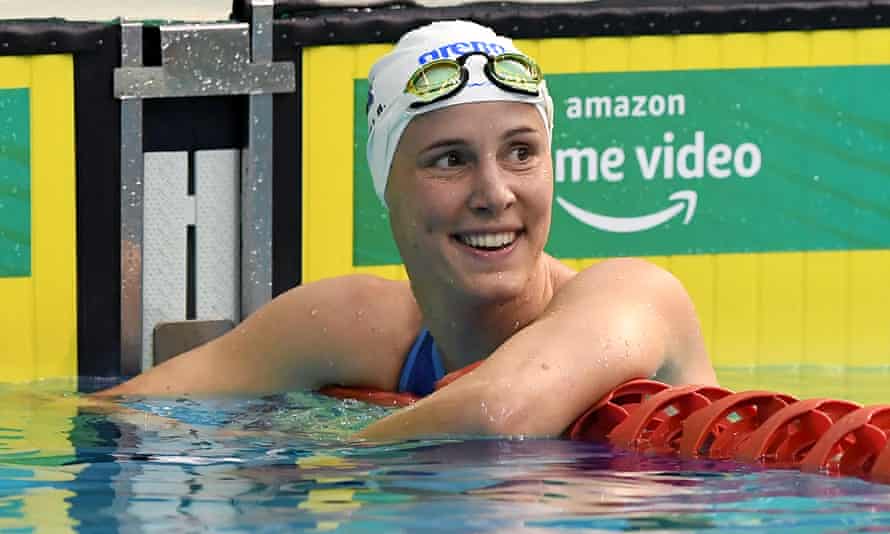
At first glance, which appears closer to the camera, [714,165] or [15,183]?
[15,183]

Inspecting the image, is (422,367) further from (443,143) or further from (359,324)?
(443,143)

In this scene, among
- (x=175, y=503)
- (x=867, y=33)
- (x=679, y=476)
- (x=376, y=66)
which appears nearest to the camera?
(x=175, y=503)

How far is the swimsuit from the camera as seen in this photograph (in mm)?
4629

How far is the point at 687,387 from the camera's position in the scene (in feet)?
13.4

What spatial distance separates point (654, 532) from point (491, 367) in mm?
997

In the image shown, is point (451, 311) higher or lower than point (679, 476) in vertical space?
higher

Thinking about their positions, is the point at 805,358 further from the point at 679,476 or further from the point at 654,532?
the point at 654,532

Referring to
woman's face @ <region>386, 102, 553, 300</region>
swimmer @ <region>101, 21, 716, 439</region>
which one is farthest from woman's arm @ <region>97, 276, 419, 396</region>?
woman's face @ <region>386, 102, 553, 300</region>

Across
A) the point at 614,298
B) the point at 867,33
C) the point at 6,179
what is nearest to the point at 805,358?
the point at 867,33

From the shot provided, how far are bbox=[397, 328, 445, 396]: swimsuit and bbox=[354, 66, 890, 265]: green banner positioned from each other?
5.18 ft

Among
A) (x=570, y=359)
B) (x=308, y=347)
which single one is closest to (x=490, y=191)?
(x=570, y=359)

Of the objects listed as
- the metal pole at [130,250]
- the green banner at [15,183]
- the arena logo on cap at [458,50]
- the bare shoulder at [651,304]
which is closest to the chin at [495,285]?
the bare shoulder at [651,304]

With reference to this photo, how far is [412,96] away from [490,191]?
0.33 meters

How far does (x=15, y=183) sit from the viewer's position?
6055 mm
